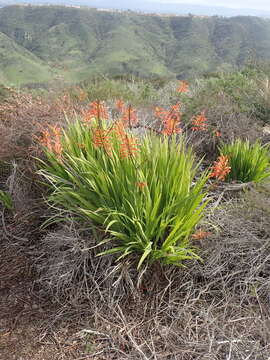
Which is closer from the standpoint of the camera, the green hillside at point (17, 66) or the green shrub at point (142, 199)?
the green shrub at point (142, 199)

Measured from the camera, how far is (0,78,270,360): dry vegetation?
212cm

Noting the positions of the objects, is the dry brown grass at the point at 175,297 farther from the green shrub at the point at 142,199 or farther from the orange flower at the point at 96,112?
the orange flower at the point at 96,112

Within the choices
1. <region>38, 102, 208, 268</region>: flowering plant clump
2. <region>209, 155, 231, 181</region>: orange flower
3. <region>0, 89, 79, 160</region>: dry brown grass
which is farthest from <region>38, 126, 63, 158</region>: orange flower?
<region>209, 155, 231, 181</region>: orange flower

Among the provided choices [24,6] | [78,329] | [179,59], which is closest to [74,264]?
[78,329]

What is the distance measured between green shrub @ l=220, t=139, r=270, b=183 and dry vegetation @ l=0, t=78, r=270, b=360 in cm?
46

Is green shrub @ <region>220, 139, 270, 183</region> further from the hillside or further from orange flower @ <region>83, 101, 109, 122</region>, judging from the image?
the hillside

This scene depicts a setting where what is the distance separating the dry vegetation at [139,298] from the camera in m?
2.12

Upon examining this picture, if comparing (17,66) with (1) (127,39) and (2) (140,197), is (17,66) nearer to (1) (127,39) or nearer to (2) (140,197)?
(1) (127,39)

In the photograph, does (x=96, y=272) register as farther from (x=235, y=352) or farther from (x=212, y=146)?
(x=212, y=146)

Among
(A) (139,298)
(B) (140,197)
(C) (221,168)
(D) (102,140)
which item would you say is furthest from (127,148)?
(A) (139,298)

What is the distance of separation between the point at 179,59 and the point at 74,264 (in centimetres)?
6838

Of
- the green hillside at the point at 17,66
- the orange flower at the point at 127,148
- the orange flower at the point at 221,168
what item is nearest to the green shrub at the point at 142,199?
the orange flower at the point at 127,148

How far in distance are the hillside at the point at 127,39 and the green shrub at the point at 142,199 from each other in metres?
46.7

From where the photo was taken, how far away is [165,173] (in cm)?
257
